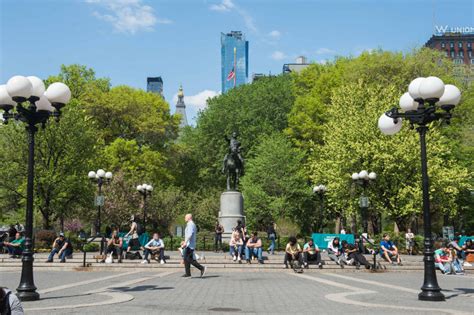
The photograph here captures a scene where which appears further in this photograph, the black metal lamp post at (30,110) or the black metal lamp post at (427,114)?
the black metal lamp post at (427,114)

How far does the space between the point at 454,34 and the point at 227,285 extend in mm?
149826

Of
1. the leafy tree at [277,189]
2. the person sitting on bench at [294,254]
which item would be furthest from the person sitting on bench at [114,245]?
the leafy tree at [277,189]

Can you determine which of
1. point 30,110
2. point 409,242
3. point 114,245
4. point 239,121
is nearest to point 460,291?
point 30,110

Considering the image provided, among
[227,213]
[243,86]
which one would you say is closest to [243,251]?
[227,213]

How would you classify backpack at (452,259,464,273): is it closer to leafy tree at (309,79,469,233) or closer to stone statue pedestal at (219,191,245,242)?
leafy tree at (309,79,469,233)

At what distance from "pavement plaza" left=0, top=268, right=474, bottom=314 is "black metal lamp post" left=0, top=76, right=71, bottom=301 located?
590 mm

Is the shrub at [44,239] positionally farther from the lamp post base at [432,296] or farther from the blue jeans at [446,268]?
the lamp post base at [432,296]

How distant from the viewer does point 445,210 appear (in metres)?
35.9

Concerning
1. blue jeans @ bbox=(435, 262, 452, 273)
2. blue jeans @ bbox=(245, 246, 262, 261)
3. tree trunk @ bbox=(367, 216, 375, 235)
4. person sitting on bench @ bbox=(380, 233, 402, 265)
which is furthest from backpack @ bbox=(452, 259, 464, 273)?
tree trunk @ bbox=(367, 216, 375, 235)

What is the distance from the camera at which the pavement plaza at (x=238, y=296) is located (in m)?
8.94

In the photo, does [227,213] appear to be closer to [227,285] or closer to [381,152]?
[381,152]

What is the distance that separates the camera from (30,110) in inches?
445

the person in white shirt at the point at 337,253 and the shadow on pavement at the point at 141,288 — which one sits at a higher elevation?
the person in white shirt at the point at 337,253

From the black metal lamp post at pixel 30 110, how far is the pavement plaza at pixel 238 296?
59cm
